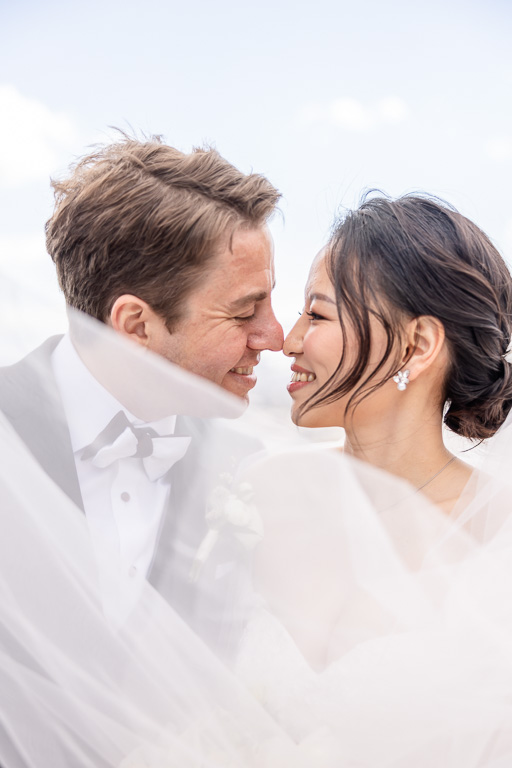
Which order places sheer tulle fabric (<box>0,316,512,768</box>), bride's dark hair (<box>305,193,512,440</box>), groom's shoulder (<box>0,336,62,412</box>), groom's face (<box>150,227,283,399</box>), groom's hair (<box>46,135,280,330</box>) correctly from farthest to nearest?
groom's face (<box>150,227,283,399</box>)
groom's hair (<box>46,135,280,330</box>)
bride's dark hair (<box>305,193,512,440</box>)
groom's shoulder (<box>0,336,62,412</box>)
sheer tulle fabric (<box>0,316,512,768</box>)

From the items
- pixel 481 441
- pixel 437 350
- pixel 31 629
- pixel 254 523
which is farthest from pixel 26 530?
pixel 481 441

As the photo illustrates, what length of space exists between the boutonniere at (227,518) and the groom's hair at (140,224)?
0.75m

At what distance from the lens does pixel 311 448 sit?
2184mm

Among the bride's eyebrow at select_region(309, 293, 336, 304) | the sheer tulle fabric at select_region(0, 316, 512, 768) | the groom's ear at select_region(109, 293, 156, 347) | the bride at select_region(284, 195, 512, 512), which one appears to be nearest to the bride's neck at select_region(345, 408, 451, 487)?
the bride at select_region(284, 195, 512, 512)

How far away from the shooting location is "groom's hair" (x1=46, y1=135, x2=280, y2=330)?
232 cm

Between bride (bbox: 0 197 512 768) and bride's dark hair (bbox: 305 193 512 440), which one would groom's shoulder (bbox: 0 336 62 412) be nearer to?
bride (bbox: 0 197 512 768)

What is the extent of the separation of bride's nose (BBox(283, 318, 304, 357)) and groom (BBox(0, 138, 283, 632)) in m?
0.17

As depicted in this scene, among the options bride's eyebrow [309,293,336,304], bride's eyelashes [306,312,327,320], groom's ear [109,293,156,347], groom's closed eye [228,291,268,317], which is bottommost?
groom's ear [109,293,156,347]

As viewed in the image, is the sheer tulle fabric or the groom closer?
the sheer tulle fabric

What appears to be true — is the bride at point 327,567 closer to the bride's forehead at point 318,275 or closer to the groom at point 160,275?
the bride's forehead at point 318,275

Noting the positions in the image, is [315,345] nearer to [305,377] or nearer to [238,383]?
[305,377]

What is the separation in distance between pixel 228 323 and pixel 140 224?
1.63 ft

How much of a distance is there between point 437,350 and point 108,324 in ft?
4.02

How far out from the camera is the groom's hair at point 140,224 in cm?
232
